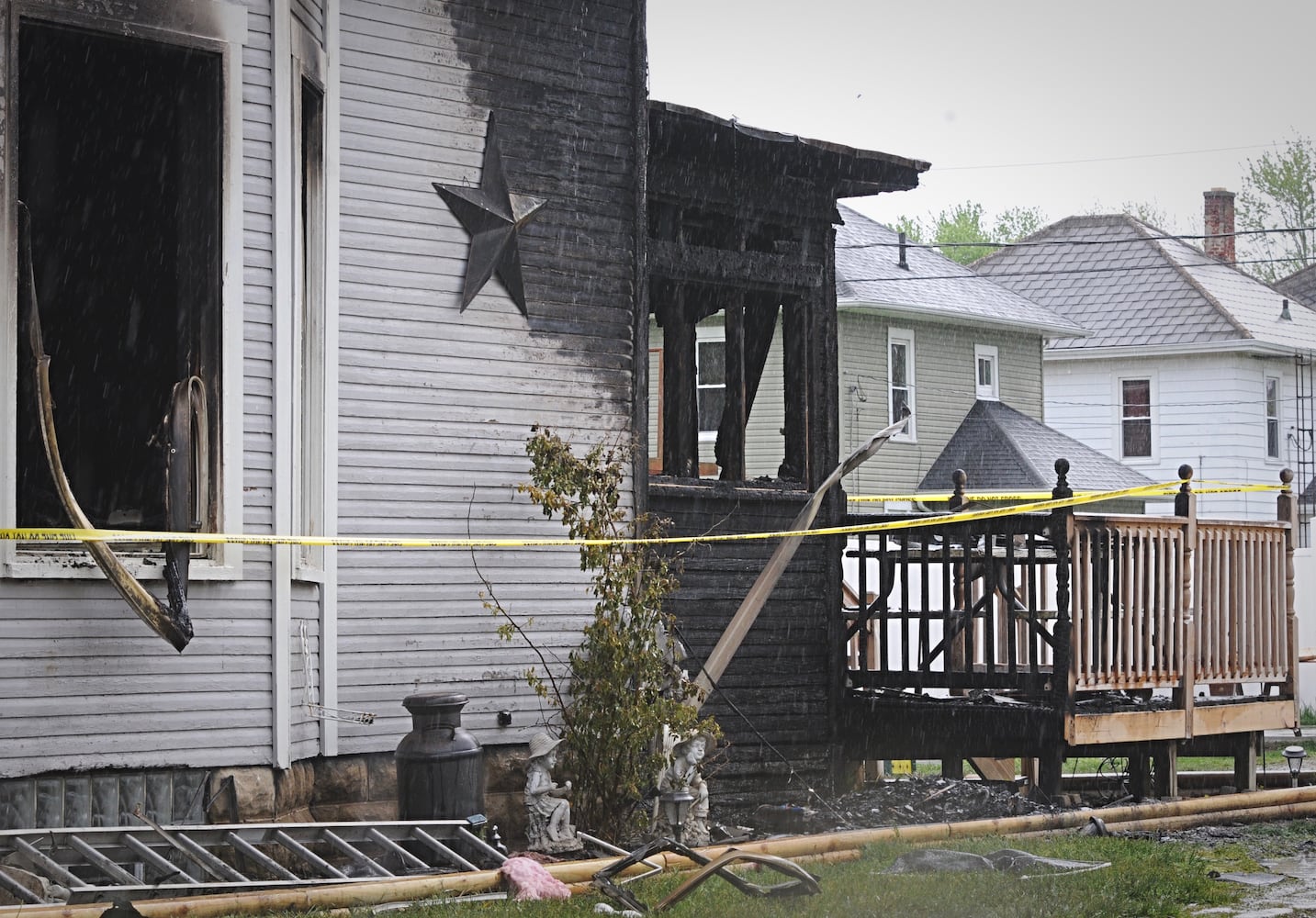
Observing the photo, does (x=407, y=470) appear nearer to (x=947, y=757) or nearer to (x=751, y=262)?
(x=751, y=262)

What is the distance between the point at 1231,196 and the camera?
127 feet

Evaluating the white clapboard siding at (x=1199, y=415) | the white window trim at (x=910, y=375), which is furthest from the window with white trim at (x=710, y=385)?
the white clapboard siding at (x=1199, y=415)

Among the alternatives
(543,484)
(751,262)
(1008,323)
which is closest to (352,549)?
(543,484)

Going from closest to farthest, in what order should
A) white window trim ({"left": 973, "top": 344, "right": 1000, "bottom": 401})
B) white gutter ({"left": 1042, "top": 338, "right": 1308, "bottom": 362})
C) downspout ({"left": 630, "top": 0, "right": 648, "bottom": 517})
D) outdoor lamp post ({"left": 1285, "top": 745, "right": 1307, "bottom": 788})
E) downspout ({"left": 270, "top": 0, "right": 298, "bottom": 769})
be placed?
downspout ({"left": 270, "top": 0, "right": 298, "bottom": 769}) → downspout ({"left": 630, "top": 0, "right": 648, "bottom": 517}) → outdoor lamp post ({"left": 1285, "top": 745, "right": 1307, "bottom": 788}) → white window trim ({"left": 973, "top": 344, "right": 1000, "bottom": 401}) → white gutter ({"left": 1042, "top": 338, "right": 1308, "bottom": 362})

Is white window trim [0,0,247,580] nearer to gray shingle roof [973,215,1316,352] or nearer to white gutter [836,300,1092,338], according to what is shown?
white gutter [836,300,1092,338]

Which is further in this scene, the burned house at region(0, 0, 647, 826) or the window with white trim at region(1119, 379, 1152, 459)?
the window with white trim at region(1119, 379, 1152, 459)

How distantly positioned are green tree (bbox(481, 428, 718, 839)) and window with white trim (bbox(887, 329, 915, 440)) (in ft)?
58.6

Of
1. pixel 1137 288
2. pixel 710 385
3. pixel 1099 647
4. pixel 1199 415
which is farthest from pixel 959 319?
pixel 1099 647

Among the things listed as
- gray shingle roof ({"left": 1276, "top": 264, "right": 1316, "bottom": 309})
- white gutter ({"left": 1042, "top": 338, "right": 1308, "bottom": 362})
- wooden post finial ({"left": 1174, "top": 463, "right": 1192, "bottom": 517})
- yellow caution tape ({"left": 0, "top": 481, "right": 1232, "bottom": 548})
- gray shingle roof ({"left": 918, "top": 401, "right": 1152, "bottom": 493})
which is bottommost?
yellow caution tape ({"left": 0, "top": 481, "right": 1232, "bottom": 548})

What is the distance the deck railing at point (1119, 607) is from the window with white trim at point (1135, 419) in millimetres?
21000

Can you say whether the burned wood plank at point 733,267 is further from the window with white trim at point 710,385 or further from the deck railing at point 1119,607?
the window with white trim at point 710,385

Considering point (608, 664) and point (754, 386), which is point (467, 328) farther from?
point (754, 386)

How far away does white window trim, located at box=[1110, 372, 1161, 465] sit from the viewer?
1318 inches

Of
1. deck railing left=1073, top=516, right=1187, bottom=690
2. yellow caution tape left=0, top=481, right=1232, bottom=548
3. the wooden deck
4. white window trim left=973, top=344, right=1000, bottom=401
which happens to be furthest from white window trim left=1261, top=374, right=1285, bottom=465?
deck railing left=1073, top=516, right=1187, bottom=690
